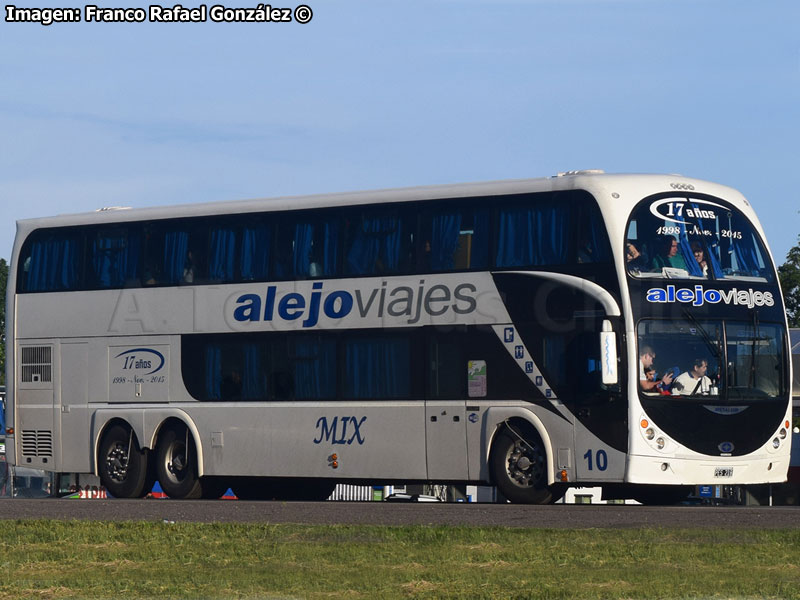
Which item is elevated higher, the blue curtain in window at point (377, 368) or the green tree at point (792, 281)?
the green tree at point (792, 281)

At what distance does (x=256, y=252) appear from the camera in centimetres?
2356

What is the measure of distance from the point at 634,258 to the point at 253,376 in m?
6.29

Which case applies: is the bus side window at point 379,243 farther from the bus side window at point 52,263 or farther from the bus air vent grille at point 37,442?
the bus air vent grille at point 37,442

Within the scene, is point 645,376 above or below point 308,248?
below

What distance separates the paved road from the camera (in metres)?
16.4

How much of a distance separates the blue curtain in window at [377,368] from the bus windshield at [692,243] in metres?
3.69

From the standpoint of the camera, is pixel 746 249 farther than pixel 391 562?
Yes

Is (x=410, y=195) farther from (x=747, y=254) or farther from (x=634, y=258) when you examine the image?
(x=747, y=254)

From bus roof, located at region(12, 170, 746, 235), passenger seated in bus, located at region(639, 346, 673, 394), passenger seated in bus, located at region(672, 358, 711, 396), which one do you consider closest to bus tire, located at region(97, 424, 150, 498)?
bus roof, located at region(12, 170, 746, 235)

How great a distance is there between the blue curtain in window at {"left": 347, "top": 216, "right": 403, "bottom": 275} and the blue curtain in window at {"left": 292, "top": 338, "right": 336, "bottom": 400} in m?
1.24

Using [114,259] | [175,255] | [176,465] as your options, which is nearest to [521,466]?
[176,465]

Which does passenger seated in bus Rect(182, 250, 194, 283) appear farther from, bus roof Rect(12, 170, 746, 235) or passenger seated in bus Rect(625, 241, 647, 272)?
passenger seated in bus Rect(625, 241, 647, 272)

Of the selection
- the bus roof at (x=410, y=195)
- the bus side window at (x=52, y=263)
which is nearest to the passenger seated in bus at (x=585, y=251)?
the bus roof at (x=410, y=195)

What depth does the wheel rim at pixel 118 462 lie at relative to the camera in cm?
2508
